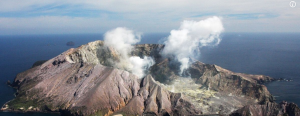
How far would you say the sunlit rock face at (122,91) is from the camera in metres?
80.4

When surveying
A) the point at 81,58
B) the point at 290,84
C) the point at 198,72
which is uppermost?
the point at 81,58

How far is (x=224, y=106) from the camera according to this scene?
83625 mm

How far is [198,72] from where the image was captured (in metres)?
113

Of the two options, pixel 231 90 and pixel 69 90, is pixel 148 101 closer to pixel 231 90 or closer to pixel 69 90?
pixel 69 90

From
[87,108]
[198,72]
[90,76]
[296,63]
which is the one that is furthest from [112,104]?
[296,63]

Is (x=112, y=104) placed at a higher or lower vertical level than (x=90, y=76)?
lower

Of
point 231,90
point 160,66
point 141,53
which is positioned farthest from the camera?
point 141,53

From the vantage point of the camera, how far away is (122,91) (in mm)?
85812

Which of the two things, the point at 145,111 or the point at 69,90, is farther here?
the point at 69,90

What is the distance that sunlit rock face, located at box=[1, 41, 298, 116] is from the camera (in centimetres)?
8044

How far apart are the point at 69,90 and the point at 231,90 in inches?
2683

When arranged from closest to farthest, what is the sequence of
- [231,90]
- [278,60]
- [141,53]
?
[231,90]
[141,53]
[278,60]

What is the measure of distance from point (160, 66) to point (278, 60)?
383ft

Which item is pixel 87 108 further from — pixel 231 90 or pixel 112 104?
pixel 231 90
